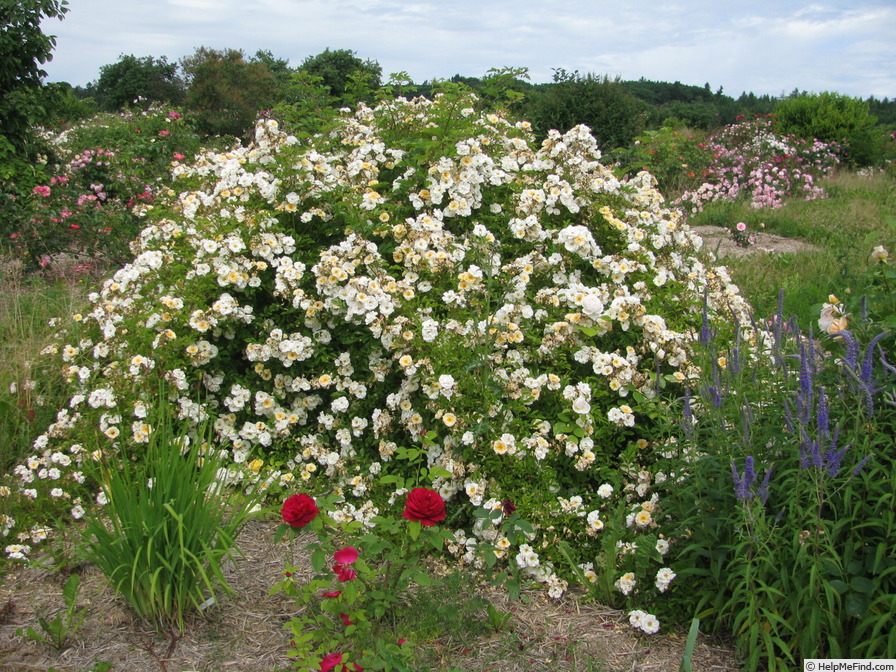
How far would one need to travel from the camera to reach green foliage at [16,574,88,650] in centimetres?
232

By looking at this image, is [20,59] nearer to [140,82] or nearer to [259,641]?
[259,641]

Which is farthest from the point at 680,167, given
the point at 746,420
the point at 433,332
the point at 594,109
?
the point at 746,420

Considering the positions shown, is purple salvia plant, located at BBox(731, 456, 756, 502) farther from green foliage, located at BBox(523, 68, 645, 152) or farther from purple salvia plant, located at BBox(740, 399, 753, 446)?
green foliage, located at BBox(523, 68, 645, 152)

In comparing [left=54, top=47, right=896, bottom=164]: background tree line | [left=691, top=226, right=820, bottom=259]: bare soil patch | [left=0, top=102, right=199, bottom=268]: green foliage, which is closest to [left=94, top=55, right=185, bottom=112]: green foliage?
[left=54, top=47, right=896, bottom=164]: background tree line

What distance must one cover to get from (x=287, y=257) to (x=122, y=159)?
5730 mm

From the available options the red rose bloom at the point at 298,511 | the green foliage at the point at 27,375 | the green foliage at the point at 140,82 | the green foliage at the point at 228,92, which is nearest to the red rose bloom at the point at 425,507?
the red rose bloom at the point at 298,511

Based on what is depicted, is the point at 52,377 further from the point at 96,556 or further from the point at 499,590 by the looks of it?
the point at 499,590

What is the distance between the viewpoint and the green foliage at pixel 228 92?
942 inches

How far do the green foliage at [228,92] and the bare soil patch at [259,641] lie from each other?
908 inches

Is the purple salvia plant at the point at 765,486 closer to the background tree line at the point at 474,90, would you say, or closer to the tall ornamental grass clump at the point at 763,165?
the background tree line at the point at 474,90

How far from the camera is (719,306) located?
3.73 meters

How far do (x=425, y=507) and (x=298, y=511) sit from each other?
39 centimetres

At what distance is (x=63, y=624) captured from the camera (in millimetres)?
2463

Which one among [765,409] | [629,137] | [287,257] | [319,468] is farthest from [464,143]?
[629,137]
